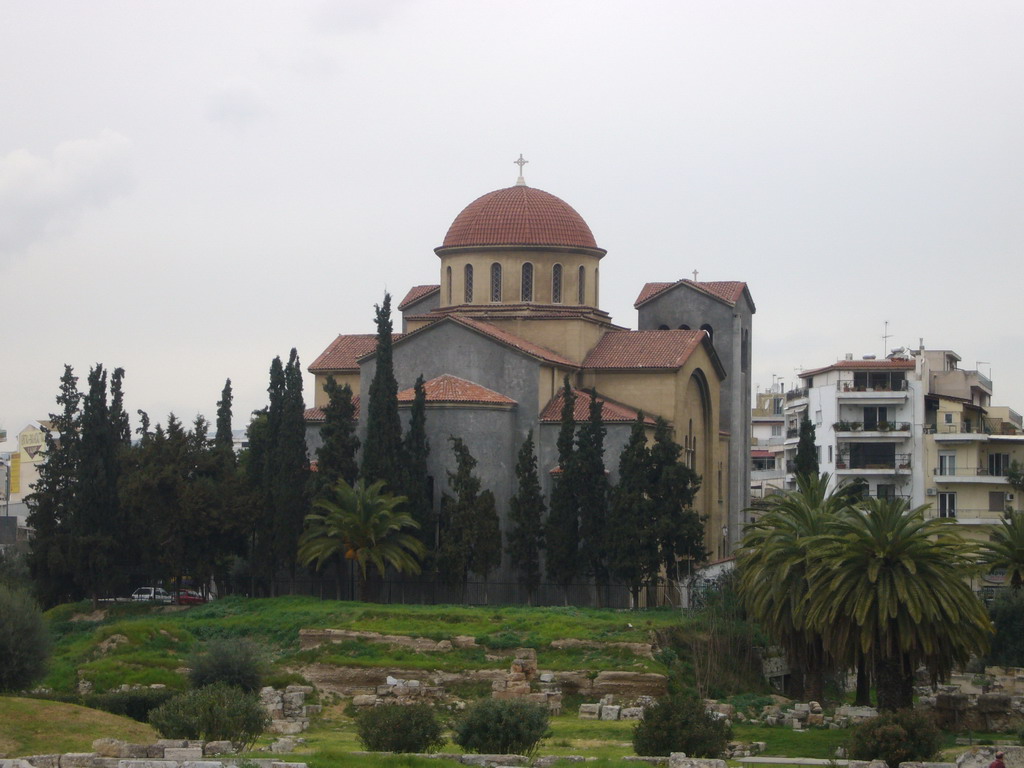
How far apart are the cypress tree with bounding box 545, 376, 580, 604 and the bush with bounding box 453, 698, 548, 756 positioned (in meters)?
17.0

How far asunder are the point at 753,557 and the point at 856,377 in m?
25.7

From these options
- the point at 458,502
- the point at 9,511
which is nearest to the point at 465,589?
the point at 458,502

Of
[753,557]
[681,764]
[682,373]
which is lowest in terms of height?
[681,764]

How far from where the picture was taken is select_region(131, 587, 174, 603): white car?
1865 inches

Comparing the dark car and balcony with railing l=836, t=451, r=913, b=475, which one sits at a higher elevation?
balcony with railing l=836, t=451, r=913, b=475

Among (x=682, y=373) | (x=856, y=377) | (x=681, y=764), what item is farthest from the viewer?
(x=856, y=377)

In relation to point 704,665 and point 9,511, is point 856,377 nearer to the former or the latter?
point 704,665

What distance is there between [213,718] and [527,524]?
58.1 ft

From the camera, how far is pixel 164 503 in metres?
43.4

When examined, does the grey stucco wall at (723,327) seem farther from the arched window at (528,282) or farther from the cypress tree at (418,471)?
the cypress tree at (418,471)

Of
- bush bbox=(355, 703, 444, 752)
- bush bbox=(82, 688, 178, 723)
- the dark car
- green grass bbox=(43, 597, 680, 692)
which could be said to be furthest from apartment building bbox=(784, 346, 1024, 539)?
bush bbox=(355, 703, 444, 752)

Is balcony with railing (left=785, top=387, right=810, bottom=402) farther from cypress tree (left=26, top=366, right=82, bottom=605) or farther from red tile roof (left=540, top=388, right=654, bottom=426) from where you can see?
cypress tree (left=26, top=366, right=82, bottom=605)

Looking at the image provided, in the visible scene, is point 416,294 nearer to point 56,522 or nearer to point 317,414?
point 317,414

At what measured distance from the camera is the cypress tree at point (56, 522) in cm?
4400
